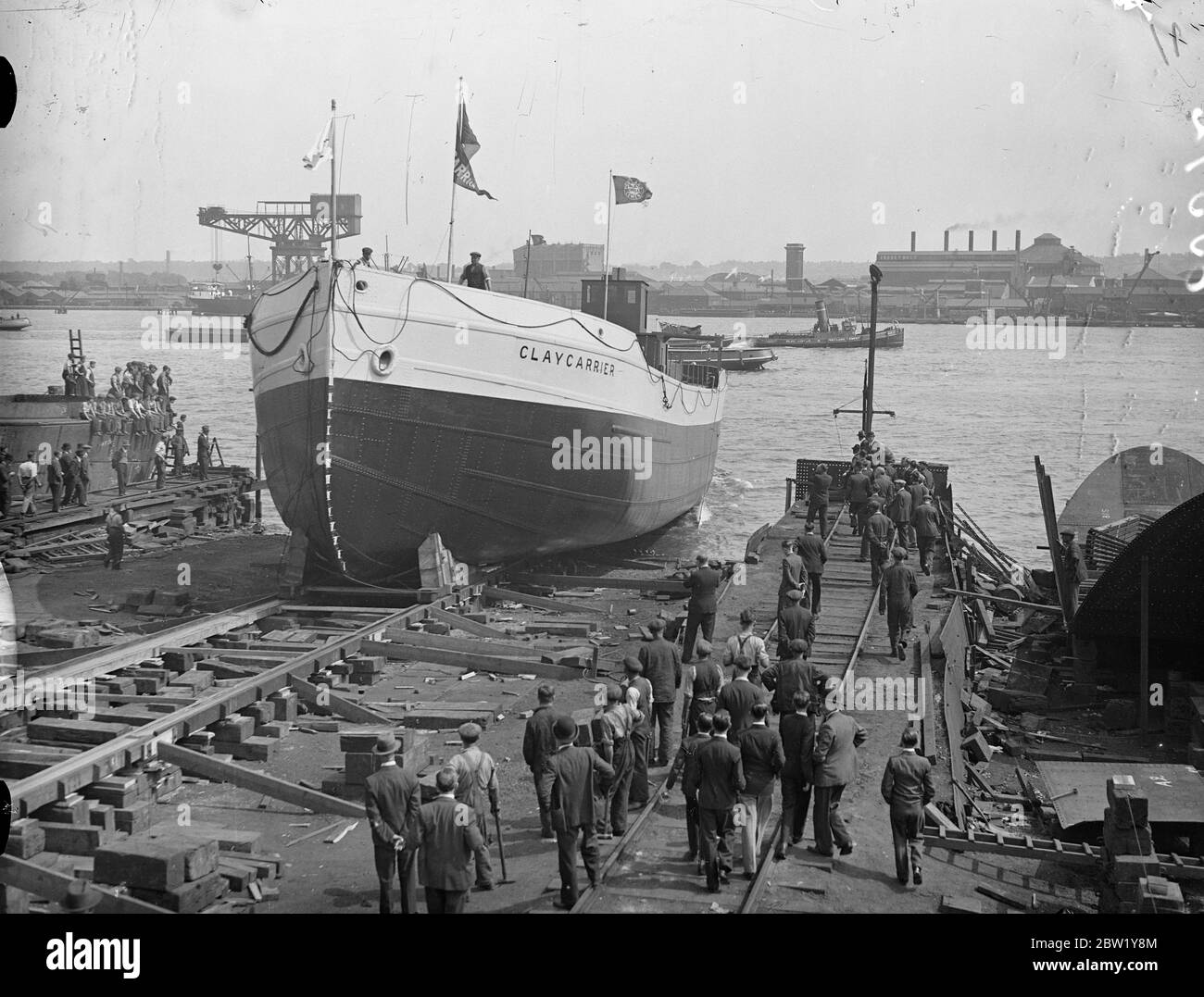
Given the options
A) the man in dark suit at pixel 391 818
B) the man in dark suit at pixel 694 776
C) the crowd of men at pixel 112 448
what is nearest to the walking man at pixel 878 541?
the man in dark suit at pixel 694 776

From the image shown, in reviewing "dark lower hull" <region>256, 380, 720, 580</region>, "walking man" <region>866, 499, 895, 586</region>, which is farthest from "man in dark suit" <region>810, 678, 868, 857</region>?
"dark lower hull" <region>256, 380, 720, 580</region>

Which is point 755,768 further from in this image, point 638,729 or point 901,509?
point 901,509

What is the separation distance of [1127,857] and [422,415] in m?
11.8

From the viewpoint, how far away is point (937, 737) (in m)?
13.1

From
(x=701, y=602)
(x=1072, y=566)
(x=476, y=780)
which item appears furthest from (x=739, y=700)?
(x=1072, y=566)

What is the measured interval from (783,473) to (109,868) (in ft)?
153

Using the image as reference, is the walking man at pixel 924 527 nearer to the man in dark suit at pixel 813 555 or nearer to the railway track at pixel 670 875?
the man in dark suit at pixel 813 555

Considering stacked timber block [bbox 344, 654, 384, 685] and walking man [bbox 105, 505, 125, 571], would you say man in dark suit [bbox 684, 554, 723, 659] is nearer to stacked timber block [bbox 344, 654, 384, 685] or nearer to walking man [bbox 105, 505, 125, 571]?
stacked timber block [bbox 344, 654, 384, 685]

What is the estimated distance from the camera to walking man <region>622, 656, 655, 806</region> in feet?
31.8

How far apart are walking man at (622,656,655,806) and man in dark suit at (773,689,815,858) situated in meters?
1.21

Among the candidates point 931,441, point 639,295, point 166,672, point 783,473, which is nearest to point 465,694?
point 166,672

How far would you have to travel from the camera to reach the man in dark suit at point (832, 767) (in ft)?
29.1

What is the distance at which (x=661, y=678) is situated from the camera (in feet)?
34.8

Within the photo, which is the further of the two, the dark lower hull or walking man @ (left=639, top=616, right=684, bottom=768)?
the dark lower hull
